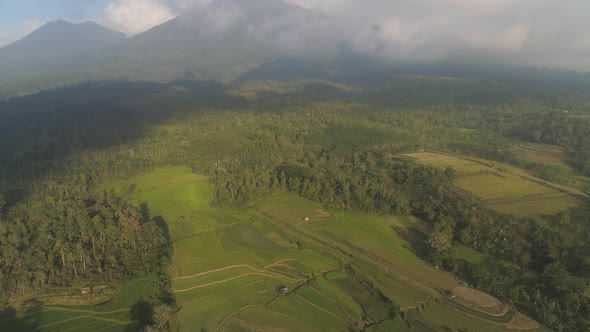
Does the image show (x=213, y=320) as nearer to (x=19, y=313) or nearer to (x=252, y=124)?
(x=19, y=313)

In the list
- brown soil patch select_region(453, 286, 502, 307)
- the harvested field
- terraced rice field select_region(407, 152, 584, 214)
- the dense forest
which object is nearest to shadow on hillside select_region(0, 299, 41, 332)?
the dense forest

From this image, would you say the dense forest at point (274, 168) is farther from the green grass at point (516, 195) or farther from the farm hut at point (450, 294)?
the farm hut at point (450, 294)

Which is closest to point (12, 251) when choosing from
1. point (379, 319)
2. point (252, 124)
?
point (379, 319)

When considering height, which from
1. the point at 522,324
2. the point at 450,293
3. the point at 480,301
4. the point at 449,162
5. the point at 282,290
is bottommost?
the point at 522,324

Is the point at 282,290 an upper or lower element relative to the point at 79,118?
lower

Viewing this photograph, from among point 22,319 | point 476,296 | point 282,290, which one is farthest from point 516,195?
point 22,319

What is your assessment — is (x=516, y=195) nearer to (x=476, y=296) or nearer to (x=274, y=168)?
(x=476, y=296)
